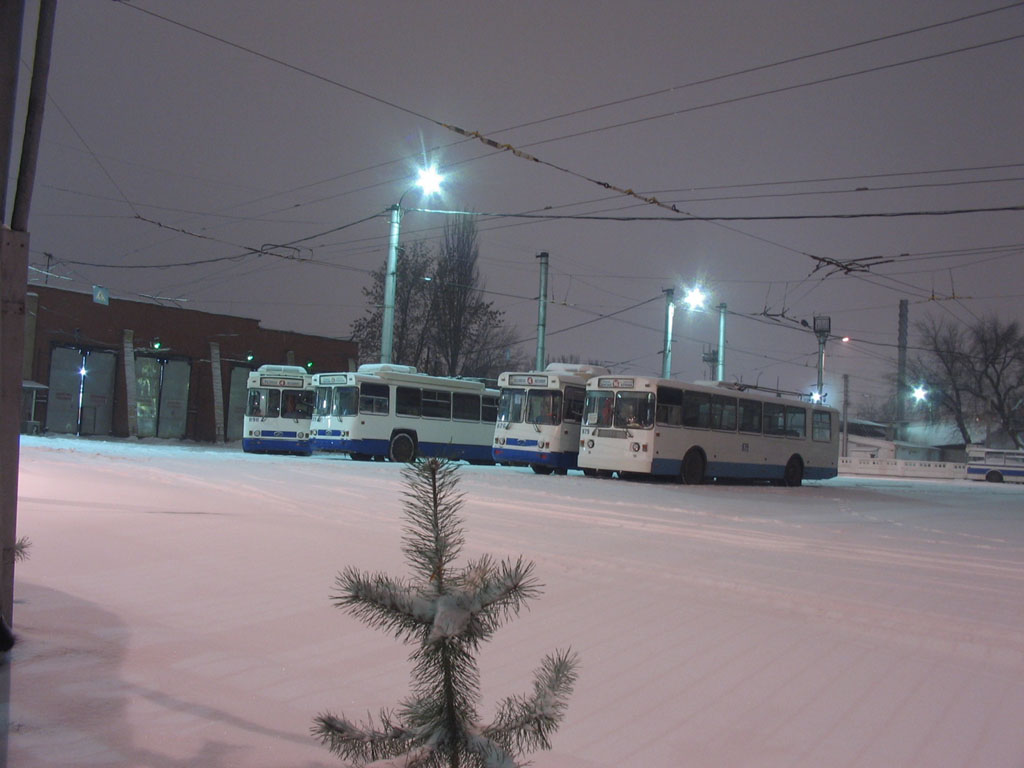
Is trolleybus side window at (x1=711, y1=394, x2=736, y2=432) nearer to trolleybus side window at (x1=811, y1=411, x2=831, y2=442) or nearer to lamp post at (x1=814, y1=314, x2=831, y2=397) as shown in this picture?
trolleybus side window at (x1=811, y1=411, x2=831, y2=442)

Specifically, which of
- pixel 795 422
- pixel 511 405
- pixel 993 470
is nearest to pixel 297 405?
pixel 511 405

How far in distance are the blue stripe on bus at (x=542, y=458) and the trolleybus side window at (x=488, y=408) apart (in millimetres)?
6753

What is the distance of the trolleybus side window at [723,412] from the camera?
2573 centimetres

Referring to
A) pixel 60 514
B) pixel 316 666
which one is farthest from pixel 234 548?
pixel 316 666

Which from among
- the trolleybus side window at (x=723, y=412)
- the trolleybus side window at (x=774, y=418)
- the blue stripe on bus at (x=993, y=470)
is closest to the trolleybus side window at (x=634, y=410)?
the trolleybus side window at (x=723, y=412)

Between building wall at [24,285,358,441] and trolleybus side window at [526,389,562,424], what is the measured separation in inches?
1011

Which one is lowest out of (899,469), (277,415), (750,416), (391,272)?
(899,469)

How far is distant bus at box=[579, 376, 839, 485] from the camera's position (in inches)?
929

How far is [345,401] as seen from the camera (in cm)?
2936

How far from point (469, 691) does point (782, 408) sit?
92.3 feet

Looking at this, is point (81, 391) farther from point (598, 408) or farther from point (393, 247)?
point (598, 408)

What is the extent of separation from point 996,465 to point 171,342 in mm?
48648

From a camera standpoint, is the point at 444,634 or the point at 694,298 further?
the point at 694,298

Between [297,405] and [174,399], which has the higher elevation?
[174,399]
